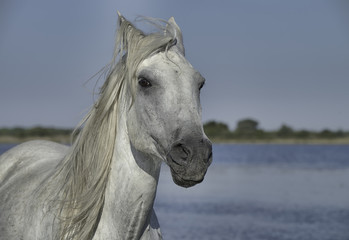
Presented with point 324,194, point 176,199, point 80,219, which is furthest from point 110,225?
point 324,194

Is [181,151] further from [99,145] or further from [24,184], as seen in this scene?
[24,184]

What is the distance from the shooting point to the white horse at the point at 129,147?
266cm

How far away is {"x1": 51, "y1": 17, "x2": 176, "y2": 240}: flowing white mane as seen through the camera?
290 cm

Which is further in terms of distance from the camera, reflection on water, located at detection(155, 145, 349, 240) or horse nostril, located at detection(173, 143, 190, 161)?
reflection on water, located at detection(155, 145, 349, 240)

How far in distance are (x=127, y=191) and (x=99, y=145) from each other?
1.01ft

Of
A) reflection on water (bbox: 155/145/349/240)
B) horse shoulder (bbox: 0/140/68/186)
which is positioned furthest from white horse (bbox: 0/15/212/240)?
reflection on water (bbox: 155/145/349/240)

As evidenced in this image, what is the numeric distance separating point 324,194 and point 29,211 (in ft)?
44.3

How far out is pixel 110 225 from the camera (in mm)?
2918

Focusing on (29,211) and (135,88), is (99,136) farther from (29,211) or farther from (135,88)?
(29,211)

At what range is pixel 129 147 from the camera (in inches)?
114

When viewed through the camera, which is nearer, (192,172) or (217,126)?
(192,172)

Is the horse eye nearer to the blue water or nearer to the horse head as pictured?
the horse head

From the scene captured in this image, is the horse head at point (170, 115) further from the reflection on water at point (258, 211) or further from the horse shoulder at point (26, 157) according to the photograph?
the reflection on water at point (258, 211)

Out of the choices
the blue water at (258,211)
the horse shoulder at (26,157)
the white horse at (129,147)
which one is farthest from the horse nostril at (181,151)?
the blue water at (258,211)
